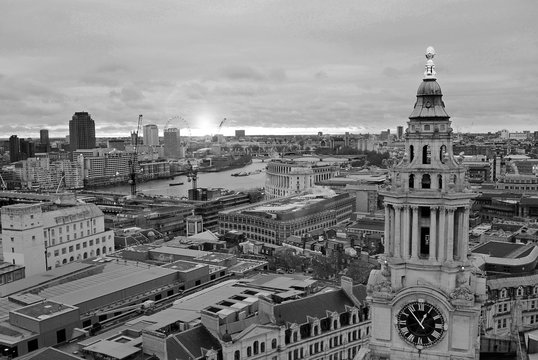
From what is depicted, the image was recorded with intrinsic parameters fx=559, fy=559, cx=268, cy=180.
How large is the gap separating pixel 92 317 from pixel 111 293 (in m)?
2.37

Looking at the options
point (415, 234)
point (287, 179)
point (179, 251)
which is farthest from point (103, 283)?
point (287, 179)

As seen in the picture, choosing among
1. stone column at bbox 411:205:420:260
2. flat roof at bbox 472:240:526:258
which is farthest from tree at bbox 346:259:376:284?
stone column at bbox 411:205:420:260

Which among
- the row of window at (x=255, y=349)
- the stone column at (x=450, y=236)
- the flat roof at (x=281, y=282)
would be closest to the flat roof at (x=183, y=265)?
the flat roof at (x=281, y=282)

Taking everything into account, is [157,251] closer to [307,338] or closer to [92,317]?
[92,317]

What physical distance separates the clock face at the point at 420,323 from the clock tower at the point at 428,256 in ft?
0.12

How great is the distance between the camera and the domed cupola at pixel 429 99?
20625 millimetres

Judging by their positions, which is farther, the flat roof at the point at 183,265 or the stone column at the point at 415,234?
the flat roof at the point at 183,265

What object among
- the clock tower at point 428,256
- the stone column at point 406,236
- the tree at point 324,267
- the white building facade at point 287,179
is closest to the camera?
the clock tower at point 428,256

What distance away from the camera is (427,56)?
2131 cm

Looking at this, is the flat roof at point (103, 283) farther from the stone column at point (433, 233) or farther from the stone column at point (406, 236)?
the stone column at point (433, 233)

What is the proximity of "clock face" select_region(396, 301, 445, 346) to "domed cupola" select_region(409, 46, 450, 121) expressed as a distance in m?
6.93

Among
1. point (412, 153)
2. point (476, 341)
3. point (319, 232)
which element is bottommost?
point (319, 232)

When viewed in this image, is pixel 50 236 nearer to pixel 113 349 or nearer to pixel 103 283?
pixel 103 283

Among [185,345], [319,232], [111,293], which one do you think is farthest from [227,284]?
[319,232]
